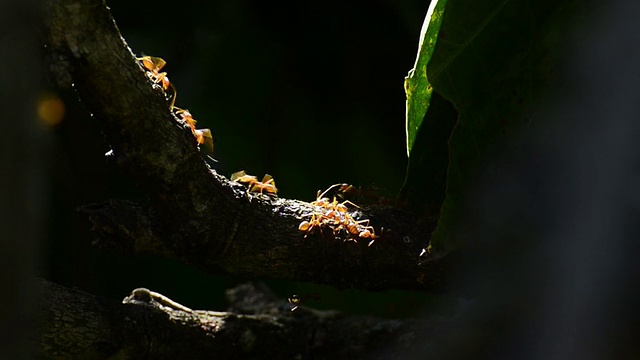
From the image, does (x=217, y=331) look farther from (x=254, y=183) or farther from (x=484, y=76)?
(x=484, y=76)

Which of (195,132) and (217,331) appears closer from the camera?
(195,132)

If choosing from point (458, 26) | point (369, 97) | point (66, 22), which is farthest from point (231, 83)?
point (66, 22)

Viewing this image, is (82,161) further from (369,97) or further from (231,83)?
(369,97)

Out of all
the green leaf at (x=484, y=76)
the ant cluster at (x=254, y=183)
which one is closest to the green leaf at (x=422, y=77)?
the green leaf at (x=484, y=76)

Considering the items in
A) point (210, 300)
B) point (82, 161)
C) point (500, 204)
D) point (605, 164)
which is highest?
point (82, 161)

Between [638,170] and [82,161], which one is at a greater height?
[82,161]

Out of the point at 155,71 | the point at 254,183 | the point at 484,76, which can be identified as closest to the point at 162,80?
the point at 155,71

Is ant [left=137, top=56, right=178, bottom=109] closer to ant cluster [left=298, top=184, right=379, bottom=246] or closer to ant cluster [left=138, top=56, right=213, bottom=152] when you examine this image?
ant cluster [left=138, top=56, right=213, bottom=152]
